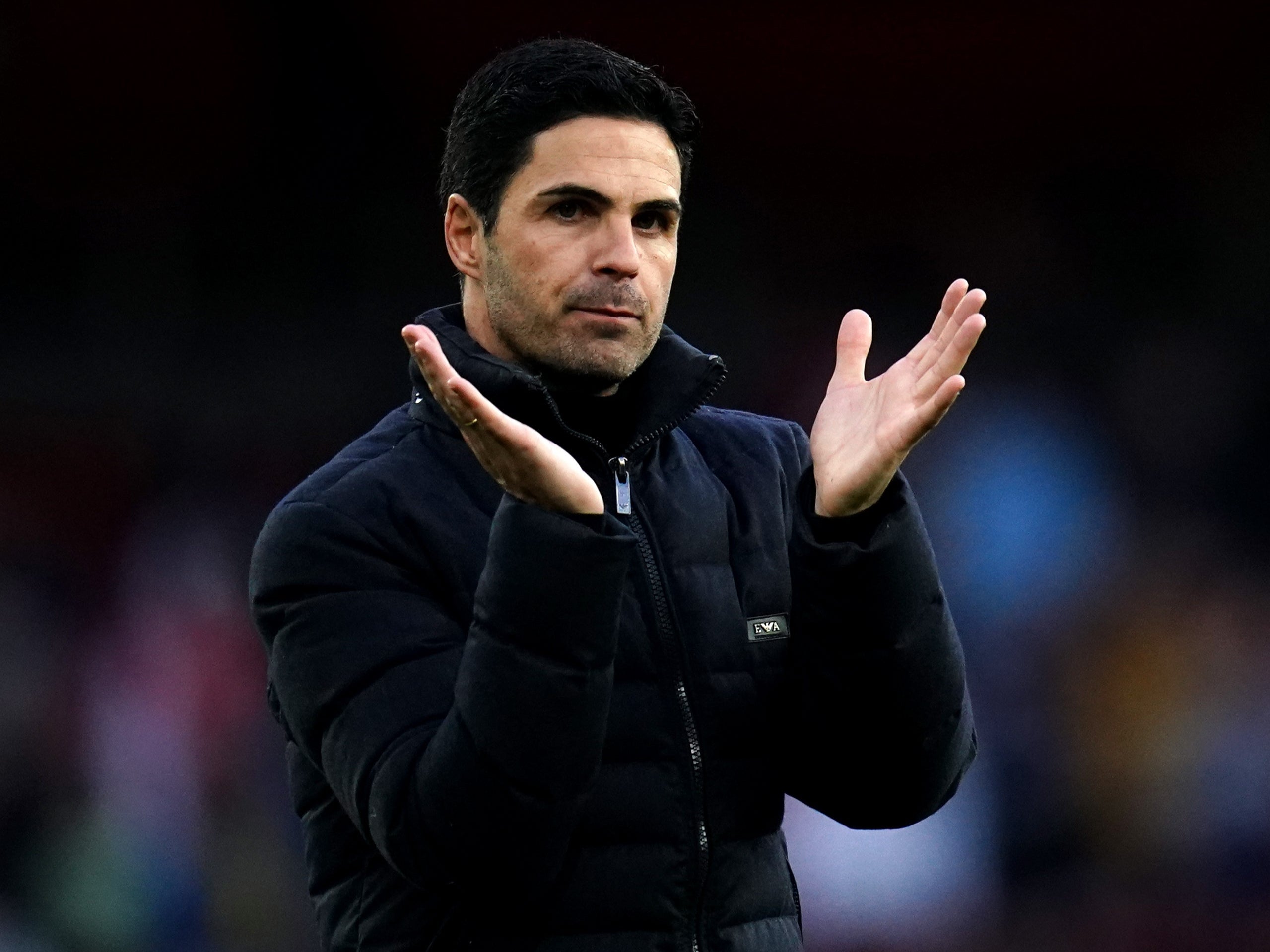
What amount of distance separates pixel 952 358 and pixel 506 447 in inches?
16.7

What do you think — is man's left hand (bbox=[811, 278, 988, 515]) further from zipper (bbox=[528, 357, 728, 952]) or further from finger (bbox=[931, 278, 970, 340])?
zipper (bbox=[528, 357, 728, 952])

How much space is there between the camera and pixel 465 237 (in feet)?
6.08

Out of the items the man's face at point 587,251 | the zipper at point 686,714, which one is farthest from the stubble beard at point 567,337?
the zipper at point 686,714


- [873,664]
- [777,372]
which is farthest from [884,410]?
[777,372]

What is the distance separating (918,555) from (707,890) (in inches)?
13.9

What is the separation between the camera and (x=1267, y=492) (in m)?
4.54

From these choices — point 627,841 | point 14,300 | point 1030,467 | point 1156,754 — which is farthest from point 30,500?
point 627,841

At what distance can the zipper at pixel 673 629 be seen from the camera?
1555 mm

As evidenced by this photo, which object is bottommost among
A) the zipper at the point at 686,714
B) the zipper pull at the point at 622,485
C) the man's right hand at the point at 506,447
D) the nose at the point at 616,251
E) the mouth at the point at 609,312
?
the zipper at the point at 686,714

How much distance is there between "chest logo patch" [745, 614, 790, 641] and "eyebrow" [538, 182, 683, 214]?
0.42 m

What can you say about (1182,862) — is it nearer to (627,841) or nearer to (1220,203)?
(1220,203)

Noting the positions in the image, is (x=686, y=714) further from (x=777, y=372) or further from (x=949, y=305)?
(x=777, y=372)

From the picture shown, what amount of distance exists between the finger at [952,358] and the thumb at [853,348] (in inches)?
3.8

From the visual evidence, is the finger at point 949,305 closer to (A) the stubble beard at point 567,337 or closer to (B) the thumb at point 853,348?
(B) the thumb at point 853,348
